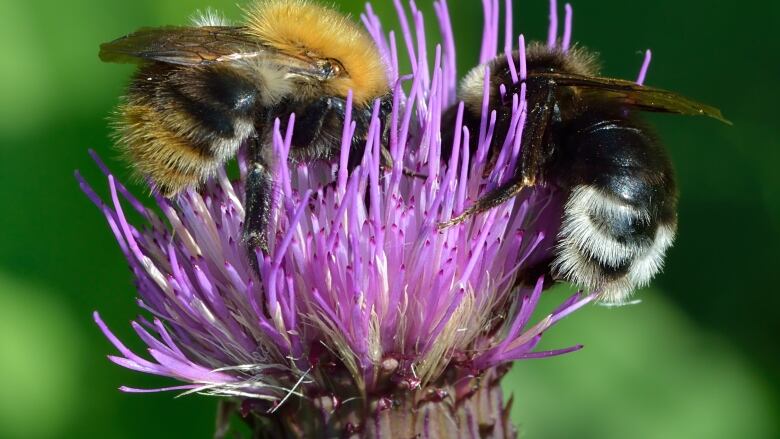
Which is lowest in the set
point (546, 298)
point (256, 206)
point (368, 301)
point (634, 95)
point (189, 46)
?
point (546, 298)

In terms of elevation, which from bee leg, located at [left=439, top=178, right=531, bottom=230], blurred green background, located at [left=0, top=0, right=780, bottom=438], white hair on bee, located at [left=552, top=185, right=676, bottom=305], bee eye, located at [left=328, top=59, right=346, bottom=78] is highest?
Answer: bee eye, located at [left=328, top=59, right=346, bottom=78]

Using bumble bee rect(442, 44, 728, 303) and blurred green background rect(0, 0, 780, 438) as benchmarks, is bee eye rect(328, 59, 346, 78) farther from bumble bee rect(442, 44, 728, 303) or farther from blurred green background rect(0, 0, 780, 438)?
blurred green background rect(0, 0, 780, 438)

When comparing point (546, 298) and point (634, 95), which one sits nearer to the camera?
point (634, 95)

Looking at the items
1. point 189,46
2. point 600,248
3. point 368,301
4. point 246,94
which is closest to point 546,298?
point 600,248

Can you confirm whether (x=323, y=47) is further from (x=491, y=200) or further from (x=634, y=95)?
(x=634, y=95)

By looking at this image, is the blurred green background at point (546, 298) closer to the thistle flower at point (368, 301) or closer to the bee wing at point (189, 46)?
the thistle flower at point (368, 301)

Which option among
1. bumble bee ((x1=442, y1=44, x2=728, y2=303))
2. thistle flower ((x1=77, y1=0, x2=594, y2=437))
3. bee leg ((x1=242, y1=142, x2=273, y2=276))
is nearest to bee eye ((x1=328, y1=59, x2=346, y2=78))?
thistle flower ((x1=77, y1=0, x2=594, y2=437))

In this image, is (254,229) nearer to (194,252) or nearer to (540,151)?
(194,252)
